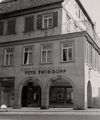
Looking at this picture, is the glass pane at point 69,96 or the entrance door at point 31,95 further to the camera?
the entrance door at point 31,95

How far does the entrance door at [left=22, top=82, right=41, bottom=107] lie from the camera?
90.8ft

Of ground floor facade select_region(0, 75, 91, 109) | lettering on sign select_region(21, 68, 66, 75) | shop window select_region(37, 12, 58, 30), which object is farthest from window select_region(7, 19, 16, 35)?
ground floor facade select_region(0, 75, 91, 109)

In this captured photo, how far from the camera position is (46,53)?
25.5 meters

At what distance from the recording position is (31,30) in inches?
1085

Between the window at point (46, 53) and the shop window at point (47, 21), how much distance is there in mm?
2329

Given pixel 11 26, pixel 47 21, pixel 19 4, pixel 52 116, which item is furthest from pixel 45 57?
pixel 52 116

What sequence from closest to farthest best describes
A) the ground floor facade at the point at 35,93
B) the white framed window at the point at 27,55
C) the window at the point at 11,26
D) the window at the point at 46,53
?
the window at the point at 46,53, the ground floor facade at the point at 35,93, the white framed window at the point at 27,55, the window at the point at 11,26

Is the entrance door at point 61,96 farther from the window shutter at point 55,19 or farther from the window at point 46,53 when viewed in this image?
the window shutter at point 55,19

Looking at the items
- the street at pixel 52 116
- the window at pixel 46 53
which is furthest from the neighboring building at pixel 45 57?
the street at pixel 52 116

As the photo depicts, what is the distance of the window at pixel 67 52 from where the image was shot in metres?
24.1

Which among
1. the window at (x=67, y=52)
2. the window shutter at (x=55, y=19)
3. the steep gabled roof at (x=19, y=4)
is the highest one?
the steep gabled roof at (x=19, y=4)

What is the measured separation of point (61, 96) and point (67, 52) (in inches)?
211

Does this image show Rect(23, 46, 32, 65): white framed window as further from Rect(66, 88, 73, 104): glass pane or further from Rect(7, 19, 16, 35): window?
Rect(66, 88, 73, 104): glass pane

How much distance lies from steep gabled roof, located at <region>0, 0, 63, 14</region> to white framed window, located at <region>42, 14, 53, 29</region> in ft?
4.52
